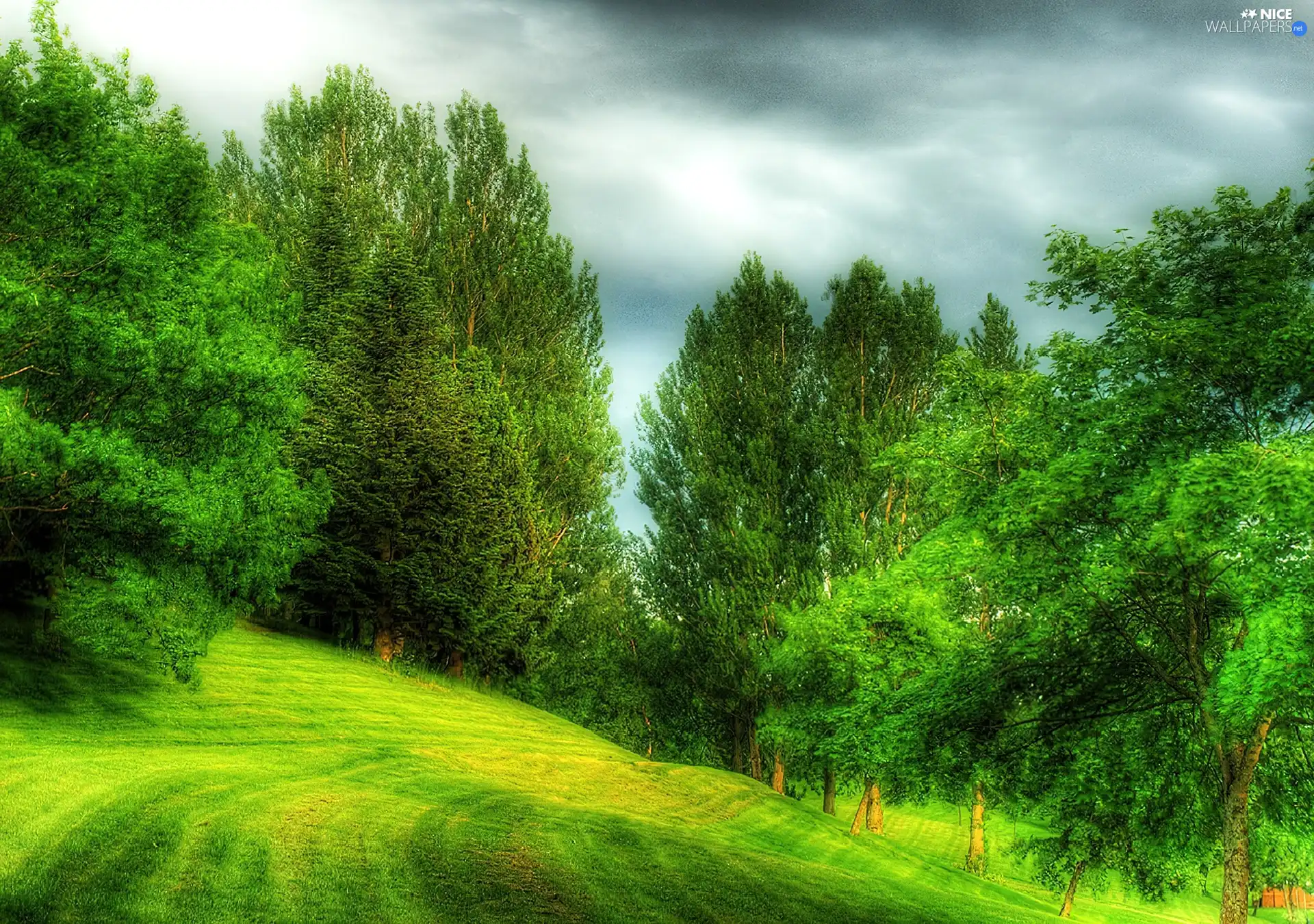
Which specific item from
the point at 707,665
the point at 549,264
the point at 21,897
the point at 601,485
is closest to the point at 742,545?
the point at 707,665

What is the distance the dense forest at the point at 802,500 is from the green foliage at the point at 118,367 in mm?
89

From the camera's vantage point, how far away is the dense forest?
Answer: 501 inches

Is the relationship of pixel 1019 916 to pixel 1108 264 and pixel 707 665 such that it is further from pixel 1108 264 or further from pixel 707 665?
pixel 707 665

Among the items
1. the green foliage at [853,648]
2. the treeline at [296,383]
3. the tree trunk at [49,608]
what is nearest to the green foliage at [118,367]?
the treeline at [296,383]

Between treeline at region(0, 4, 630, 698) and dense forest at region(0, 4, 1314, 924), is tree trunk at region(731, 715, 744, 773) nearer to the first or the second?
dense forest at region(0, 4, 1314, 924)

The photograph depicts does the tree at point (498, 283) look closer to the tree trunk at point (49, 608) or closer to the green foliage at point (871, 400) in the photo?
the green foliage at point (871, 400)

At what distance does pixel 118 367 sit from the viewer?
16.3 meters

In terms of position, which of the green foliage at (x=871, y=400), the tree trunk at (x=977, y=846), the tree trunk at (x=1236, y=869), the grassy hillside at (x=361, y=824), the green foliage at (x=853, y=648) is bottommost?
the tree trunk at (x=977, y=846)

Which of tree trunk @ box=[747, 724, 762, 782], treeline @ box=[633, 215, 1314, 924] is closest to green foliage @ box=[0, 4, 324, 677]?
treeline @ box=[633, 215, 1314, 924]

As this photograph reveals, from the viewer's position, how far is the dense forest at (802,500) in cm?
1273

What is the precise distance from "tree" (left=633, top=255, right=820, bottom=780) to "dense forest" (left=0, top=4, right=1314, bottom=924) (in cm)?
16

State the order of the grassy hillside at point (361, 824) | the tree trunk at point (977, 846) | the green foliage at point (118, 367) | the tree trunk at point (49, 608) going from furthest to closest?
the tree trunk at point (977, 846) → the tree trunk at point (49, 608) → the green foliage at point (118, 367) → the grassy hillside at point (361, 824)

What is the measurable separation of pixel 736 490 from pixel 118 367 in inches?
901

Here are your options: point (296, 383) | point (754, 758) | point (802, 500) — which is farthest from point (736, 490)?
point (296, 383)
